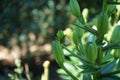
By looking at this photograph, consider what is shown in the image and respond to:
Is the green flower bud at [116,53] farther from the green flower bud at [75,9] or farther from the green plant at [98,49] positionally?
the green flower bud at [75,9]

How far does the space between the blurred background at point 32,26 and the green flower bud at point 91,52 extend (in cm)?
295

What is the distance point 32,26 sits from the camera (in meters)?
5.12

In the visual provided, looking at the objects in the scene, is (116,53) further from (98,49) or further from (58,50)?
(58,50)

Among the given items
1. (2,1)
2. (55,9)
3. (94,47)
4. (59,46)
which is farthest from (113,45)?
(55,9)

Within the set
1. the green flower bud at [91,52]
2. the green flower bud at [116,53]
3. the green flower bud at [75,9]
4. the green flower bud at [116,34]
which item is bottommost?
the green flower bud at [91,52]

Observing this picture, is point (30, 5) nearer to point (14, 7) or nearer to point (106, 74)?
point (14, 7)

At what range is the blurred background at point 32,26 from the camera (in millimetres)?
4828

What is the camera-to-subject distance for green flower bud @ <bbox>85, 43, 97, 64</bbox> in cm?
153

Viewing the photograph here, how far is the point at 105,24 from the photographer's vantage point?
1546 millimetres

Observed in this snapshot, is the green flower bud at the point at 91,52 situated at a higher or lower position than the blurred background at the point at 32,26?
lower

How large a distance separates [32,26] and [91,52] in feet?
11.9

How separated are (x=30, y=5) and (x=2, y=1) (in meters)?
0.32

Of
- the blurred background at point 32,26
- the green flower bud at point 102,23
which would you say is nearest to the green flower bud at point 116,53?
the green flower bud at point 102,23

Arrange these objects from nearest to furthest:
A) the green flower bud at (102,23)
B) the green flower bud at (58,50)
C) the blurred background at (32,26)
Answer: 1. the green flower bud at (102,23)
2. the green flower bud at (58,50)
3. the blurred background at (32,26)
